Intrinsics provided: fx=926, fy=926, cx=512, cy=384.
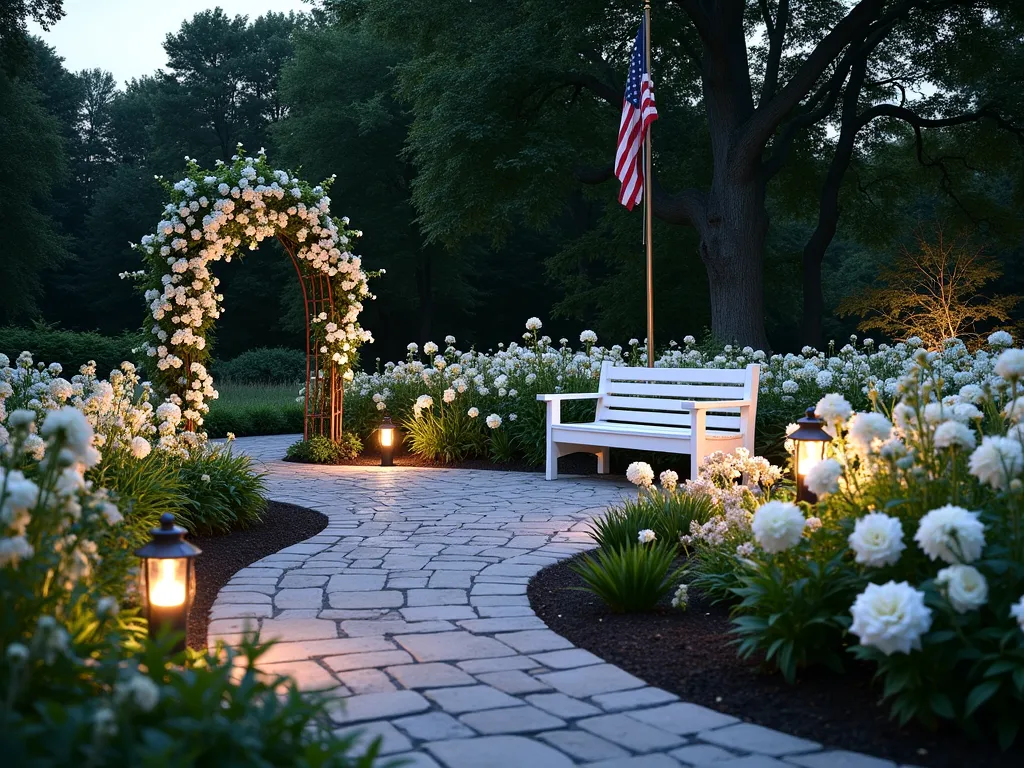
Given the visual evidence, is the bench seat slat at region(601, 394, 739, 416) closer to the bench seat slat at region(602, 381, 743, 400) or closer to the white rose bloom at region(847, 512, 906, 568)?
the bench seat slat at region(602, 381, 743, 400)

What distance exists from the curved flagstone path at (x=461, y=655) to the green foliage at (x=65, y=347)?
13.7m

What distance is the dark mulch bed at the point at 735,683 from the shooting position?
98.8 inches

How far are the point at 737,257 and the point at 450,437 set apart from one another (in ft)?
24.2

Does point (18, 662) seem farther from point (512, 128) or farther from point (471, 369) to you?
point (512, 128)

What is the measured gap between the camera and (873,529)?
8.38 ft

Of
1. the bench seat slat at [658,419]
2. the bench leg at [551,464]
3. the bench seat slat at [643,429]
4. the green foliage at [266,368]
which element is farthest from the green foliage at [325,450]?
the green foliage at [266,368]

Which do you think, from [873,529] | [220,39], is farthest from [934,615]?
[220,39]

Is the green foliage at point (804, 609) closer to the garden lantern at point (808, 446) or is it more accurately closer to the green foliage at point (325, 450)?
the garden lantern at point (808, 446)

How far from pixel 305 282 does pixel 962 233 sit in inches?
585

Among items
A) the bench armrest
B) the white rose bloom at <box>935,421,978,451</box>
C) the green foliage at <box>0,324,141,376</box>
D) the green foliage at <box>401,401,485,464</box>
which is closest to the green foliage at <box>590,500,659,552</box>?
the white rose bloom at <box>935,421,978,451</box>

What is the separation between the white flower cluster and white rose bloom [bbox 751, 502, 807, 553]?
19.5 feet

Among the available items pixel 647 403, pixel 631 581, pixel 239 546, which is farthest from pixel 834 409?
pixel 647 403

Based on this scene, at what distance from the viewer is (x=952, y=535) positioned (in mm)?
2391

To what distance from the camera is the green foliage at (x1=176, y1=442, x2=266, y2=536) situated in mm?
5543
